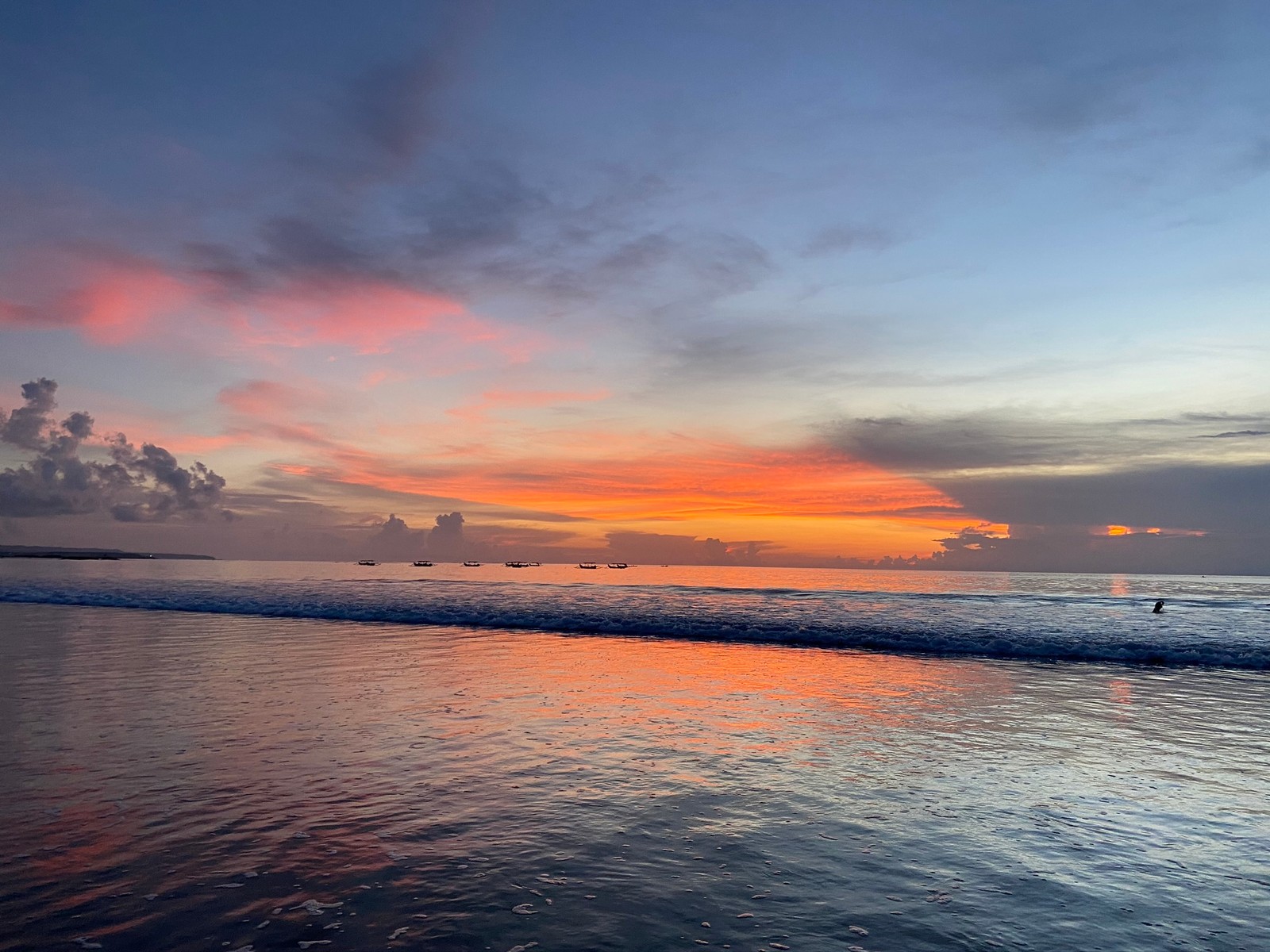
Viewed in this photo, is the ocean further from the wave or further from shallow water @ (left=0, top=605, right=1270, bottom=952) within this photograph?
the wave

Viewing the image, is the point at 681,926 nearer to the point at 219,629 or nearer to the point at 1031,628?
the point at 219,629

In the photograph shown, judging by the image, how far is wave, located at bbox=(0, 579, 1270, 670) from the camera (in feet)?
99.5

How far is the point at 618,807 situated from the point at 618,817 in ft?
1.29

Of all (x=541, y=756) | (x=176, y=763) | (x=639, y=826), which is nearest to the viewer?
(x=639, y=826)

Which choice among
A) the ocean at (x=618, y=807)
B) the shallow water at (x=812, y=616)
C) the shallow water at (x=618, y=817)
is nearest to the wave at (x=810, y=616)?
the shallow water at (x=812, y=616)

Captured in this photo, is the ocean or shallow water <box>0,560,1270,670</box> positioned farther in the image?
shallow water <box>0,560,1270,670</box>

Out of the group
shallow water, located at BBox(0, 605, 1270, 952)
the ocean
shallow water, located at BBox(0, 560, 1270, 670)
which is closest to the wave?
shallow water, located at BBox(0, 560, 1270, 670)

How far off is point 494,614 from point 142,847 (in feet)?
112

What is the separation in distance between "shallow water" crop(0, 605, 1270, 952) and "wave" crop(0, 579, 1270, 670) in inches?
483

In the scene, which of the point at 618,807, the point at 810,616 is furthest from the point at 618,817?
the point at 810,616

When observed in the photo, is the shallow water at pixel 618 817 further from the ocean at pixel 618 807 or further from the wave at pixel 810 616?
the wave at pixel 810 616

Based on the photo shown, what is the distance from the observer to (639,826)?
8.55 meters

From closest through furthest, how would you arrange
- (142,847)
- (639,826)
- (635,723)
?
(142,847)
(639,826)
(635,723)

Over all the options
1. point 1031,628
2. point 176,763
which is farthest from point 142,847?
point 1031,628
